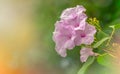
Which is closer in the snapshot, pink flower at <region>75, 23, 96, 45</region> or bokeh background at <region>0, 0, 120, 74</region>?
pink flower at <region>75, 23, 96, 45</region>

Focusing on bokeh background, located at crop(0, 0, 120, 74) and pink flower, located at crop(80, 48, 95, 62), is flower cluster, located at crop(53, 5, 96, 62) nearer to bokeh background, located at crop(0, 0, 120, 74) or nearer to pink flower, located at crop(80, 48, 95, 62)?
pink flower, located at crop(80, 48, 95, 62)

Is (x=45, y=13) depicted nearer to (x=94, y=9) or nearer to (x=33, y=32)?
(x=33, y=32)

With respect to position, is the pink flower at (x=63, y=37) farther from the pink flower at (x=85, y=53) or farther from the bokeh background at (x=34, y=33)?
the bokeh background at (x=34, y=33)

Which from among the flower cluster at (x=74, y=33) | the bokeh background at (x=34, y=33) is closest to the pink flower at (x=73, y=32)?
the flower cluster at (x=74, y=33)

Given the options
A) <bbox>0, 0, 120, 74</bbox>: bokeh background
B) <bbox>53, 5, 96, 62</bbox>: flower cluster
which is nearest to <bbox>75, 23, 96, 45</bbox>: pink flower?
<bbox>53, 5, 96, 62</bbox>: flower cluster

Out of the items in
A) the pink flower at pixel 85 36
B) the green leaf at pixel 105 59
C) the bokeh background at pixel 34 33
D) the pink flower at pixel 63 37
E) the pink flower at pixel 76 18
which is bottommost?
the green leaf at pixel 105 59

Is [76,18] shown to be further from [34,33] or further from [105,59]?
[34,33]

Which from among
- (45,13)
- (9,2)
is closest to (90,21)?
(45,13)
